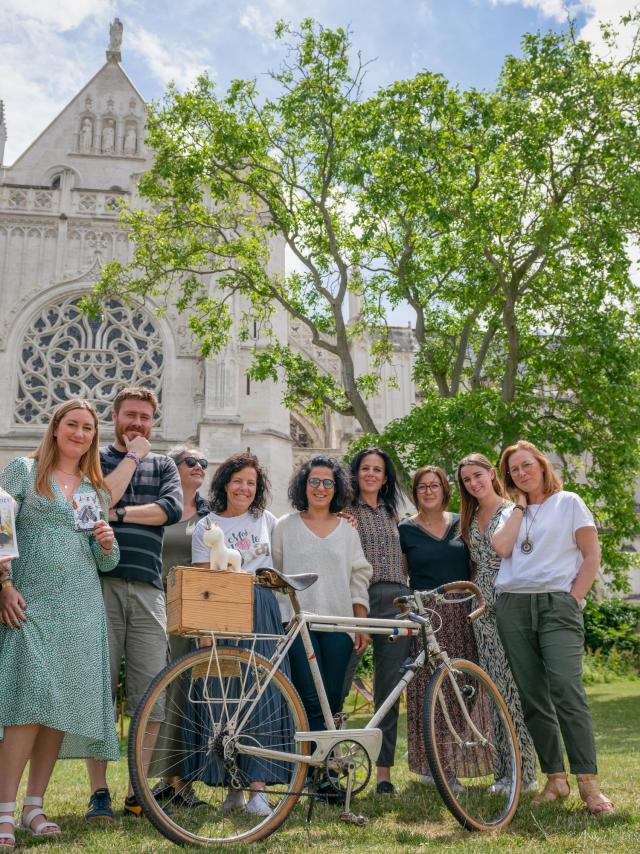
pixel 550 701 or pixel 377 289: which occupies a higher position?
pixel 377 289

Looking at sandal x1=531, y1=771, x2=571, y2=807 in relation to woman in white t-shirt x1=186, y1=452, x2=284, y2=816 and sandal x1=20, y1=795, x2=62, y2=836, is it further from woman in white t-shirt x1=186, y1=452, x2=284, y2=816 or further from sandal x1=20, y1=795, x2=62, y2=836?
sandal x1=20, y1=795, x2=62, y2=836

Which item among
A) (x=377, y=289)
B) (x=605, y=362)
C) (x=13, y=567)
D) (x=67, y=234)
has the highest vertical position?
(x=67, y=234)

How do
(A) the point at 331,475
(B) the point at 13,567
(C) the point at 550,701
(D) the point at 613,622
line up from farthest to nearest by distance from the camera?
(D) the point at 613,622, (A) the point at 331,475, (C) the point at 550,701, (B) the point at 13,567

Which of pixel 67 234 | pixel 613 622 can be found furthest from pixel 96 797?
pixel 67 234

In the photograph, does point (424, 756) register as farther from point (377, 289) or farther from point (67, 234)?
point (67, 234)

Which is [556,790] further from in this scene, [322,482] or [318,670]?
[322,482]

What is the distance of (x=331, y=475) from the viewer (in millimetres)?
4688

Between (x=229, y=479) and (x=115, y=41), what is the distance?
2504 centimetres

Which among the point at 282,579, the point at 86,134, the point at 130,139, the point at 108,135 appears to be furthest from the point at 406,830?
the point at 86,134

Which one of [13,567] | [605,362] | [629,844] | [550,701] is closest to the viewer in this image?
[629,844]

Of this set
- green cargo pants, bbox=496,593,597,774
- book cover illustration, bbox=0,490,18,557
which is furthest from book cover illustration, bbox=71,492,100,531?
green cargo pants, bbox=496,593,597,774

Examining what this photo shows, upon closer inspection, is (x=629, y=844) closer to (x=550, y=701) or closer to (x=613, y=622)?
(x=550, y=701)

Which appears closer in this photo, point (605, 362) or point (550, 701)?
point (550, 701)

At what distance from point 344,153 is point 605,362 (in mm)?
5045
